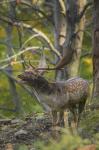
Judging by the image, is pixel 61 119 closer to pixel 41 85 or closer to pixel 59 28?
pixel 41 85

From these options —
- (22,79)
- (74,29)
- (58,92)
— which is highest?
(74,29)

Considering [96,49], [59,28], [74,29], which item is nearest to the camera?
[96,49]

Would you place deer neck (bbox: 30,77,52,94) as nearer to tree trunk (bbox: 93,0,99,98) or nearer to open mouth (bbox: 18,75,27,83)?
open mouth (bbox: 18,75,27,83)

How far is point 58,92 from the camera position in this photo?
9.73 m

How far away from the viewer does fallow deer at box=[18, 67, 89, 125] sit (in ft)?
31.2

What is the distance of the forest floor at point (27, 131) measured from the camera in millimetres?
10297

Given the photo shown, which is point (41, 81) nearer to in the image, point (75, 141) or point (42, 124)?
point (42, 124)

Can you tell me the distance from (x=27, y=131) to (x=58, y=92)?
1.72 meters

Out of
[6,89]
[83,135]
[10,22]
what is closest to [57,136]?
[83,135]

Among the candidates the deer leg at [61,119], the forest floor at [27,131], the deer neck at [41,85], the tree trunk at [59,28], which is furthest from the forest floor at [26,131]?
the tree trunk at [59,28]

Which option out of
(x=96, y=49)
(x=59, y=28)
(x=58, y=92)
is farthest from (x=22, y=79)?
(x=59, y=28)

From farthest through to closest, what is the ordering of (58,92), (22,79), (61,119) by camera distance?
(61,119) → (58,92) → (22,79)

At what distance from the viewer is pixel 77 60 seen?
17906 millimetres

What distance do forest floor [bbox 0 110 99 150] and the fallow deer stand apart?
339mm
